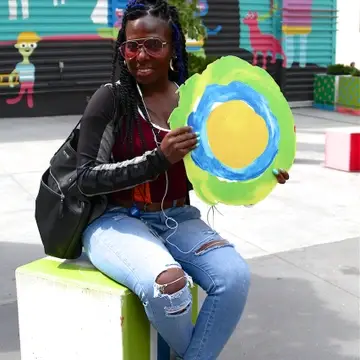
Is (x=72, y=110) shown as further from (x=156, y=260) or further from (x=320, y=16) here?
(x=156, y=260)

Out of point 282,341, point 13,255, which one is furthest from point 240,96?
point 13,255

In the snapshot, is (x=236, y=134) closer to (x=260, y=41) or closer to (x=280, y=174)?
(x=280, y=174)

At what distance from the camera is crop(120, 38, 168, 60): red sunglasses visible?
2.40 metres

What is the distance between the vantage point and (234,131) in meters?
2.41

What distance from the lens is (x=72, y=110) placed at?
488 inches

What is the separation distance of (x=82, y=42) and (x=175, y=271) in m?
10.6

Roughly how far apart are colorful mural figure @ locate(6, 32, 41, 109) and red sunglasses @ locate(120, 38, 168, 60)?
389 inches

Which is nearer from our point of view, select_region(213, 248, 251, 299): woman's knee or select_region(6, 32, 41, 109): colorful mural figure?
select_region(213, 248, 251, 299): woman's knee

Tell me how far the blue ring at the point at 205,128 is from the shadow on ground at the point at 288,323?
3.25 feet

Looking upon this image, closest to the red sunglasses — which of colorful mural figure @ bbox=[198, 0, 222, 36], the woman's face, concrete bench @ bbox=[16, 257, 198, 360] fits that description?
the woman's face

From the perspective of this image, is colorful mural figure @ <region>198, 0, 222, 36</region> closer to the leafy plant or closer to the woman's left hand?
the leafy plant

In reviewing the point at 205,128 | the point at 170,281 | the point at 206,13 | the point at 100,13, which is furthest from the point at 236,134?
the point at 206,13

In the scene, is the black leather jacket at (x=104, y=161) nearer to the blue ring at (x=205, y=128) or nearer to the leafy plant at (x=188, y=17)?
the blue ring at (x=205, y=128)

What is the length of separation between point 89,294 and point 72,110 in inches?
→ 409
